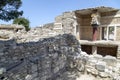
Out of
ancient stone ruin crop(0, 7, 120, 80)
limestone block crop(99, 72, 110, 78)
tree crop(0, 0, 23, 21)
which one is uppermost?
tree crop(0, 0, 23, 21)

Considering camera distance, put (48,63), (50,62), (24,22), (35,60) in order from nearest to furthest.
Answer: (35,60) < (48,63) < (50,62) < (24,22)

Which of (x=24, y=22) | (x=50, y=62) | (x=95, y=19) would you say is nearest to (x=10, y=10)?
(x=50, y=62)

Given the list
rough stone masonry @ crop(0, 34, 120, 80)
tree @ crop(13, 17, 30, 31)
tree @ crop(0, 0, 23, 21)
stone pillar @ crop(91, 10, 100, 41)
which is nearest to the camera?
rough stone masonry @ crop(0, 34, 120, 80)

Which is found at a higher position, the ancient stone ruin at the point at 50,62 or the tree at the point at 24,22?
the tree at the point at 24,22

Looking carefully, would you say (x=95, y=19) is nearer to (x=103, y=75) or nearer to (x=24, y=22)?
(x=103, y=75)

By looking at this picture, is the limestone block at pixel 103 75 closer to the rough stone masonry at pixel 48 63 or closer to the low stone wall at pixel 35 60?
the rough stone masonry at pixel 48 63

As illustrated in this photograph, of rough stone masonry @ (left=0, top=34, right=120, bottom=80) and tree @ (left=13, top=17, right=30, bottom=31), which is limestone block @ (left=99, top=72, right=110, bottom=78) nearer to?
rough stone masonry @ (left=0, top=34, right=120, bottom=80)

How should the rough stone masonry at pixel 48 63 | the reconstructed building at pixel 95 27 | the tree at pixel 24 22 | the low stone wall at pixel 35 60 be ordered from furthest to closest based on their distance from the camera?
the tree at pixel 24 22
the reconstructed building at pixel 95 27
the rough stone masonry at pixel 48 63
the low stone wall at pixel 35 60

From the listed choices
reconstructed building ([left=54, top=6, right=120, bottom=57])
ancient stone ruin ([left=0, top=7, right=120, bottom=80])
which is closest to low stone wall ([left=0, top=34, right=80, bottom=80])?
ancient stone ruin ([left=0, top=7, right=120, bottom=80])

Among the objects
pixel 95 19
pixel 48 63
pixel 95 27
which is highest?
pixel 95 19

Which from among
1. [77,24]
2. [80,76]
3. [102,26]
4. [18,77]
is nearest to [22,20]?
[77,24]

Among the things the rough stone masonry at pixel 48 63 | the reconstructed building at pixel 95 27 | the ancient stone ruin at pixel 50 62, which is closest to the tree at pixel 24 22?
the reconstructed building at pixel 95 27

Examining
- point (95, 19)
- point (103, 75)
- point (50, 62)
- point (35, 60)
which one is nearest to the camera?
point (35, 60)

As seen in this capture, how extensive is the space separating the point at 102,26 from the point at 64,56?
1096cm
